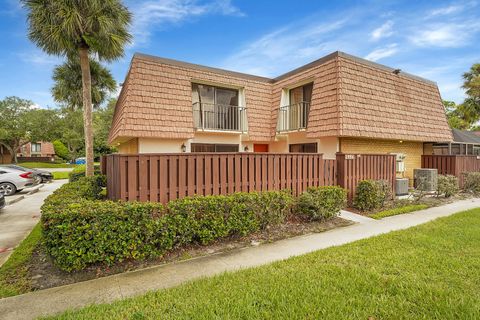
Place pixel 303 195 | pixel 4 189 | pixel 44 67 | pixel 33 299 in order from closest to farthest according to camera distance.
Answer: pixel 33 299 < pixel 303 195 < pixel 4 189 < pixel 44 67

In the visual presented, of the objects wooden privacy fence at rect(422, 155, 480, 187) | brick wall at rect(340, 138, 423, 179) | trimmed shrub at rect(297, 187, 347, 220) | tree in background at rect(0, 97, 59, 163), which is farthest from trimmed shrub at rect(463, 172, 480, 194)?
tree in background at rect(0, 97, 59, 163)

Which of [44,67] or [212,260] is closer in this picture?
[212,260]

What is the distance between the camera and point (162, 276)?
381 cm

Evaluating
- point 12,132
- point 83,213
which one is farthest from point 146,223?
point 12,132

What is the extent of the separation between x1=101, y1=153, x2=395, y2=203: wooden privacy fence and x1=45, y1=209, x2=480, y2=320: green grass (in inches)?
103

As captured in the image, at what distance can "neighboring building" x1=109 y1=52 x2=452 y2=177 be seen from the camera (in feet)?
32.7

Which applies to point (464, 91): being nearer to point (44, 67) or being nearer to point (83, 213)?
point (83, 213)

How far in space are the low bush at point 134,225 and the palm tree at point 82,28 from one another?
840cm

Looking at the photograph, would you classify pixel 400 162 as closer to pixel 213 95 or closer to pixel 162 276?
pixel 213 95

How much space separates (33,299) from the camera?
325cm

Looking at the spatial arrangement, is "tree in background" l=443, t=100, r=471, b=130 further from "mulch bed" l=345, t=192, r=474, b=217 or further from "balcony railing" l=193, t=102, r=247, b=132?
"balcony railing" l=193, t=102, r=247, b=132

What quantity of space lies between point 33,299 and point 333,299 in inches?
152

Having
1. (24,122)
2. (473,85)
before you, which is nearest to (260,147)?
(473,85)

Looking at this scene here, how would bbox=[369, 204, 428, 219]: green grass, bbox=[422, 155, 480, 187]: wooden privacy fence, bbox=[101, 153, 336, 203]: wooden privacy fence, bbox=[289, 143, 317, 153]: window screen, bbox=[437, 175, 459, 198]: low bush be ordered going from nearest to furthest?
bbox=[101, 153, 336, 203]: wooden privacy fence, bbox=[369, 204, 428, 219]: green grass, bbox=[437, 175, 459, 198]: low bush, bbox=[422, 155, 480, 187]: wooden privacy fence, bbox=[289, 143, 317, 153]: window screen
